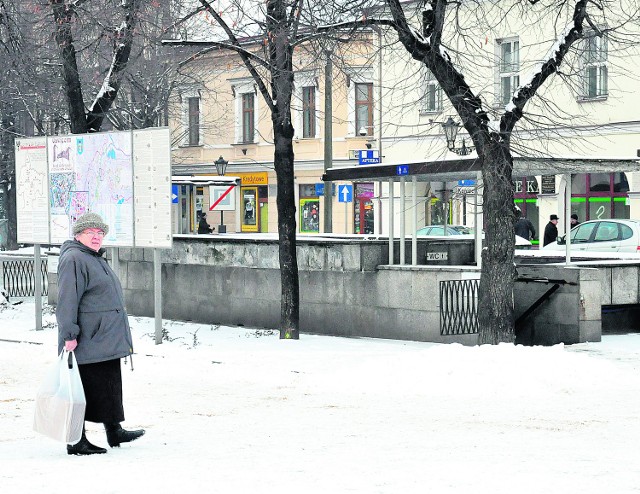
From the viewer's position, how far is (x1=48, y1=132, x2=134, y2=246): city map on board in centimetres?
1795

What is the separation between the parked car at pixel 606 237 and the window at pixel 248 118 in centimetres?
2838

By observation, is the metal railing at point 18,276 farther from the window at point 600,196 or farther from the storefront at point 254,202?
the storefront at point 254,202

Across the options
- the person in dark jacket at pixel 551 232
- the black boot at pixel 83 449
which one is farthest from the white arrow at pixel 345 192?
the black boot at pixel 83 449

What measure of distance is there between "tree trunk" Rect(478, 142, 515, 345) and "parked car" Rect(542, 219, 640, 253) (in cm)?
1140

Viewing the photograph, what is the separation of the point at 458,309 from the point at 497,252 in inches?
75.6

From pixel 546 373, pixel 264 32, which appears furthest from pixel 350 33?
pixel 546 373

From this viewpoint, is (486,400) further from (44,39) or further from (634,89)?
(634,89)

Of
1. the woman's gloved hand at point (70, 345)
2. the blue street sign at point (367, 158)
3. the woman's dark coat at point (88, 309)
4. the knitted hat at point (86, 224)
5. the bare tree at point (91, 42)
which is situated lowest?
the woman's gloved hand at point (70, 345)

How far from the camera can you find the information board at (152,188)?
1742 cm

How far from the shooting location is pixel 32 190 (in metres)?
20.0

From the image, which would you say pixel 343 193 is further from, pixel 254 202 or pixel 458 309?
pixel 458 309

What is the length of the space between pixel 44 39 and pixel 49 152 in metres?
2.30

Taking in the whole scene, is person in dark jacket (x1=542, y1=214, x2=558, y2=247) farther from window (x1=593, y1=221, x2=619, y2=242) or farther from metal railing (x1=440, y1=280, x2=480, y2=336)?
metal railing (x1=440, y1=280, x2=480, y2=336)

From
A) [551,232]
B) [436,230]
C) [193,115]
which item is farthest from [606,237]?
[193,115]
